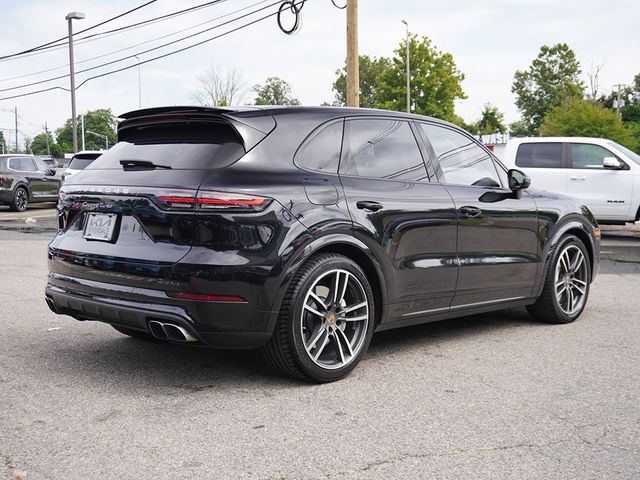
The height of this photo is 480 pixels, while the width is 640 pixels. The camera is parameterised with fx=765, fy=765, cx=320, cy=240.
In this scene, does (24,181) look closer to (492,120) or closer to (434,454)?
→ (434,454)

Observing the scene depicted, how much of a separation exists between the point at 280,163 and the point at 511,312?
355cm

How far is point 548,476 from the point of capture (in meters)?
3.20

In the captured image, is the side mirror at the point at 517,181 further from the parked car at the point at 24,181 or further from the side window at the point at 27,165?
the side window at the point at 27,165

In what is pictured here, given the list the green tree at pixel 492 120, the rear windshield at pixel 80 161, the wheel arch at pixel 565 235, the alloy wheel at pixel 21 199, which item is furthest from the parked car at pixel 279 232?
the green tree at pixel 492 120

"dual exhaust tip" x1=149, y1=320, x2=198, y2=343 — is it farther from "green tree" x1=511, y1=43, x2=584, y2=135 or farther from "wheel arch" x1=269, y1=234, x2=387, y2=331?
"green tree" x1=511, y1=43, x2=584, y2=135

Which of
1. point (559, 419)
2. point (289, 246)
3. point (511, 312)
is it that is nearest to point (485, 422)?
point (559, 419)

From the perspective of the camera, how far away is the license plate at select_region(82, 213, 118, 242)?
4500mm

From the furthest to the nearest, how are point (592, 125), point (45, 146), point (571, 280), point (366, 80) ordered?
1. point (45, 146)
2. point (366, 80)
3. point (592, 125)
4. point (571, 280)

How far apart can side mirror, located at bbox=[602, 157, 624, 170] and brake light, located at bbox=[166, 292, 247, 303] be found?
37.0 ft

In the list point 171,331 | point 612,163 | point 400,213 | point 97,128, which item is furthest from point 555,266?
point 97,128

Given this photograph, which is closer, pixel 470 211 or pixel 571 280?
pixel 470 211

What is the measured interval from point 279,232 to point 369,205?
78cm

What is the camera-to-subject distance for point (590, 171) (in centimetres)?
1407

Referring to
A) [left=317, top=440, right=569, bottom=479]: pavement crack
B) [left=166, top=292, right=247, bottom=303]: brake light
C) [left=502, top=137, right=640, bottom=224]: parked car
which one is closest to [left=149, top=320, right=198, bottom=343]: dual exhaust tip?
[left=166, top=292, right=247, bottom=303]: brake light
